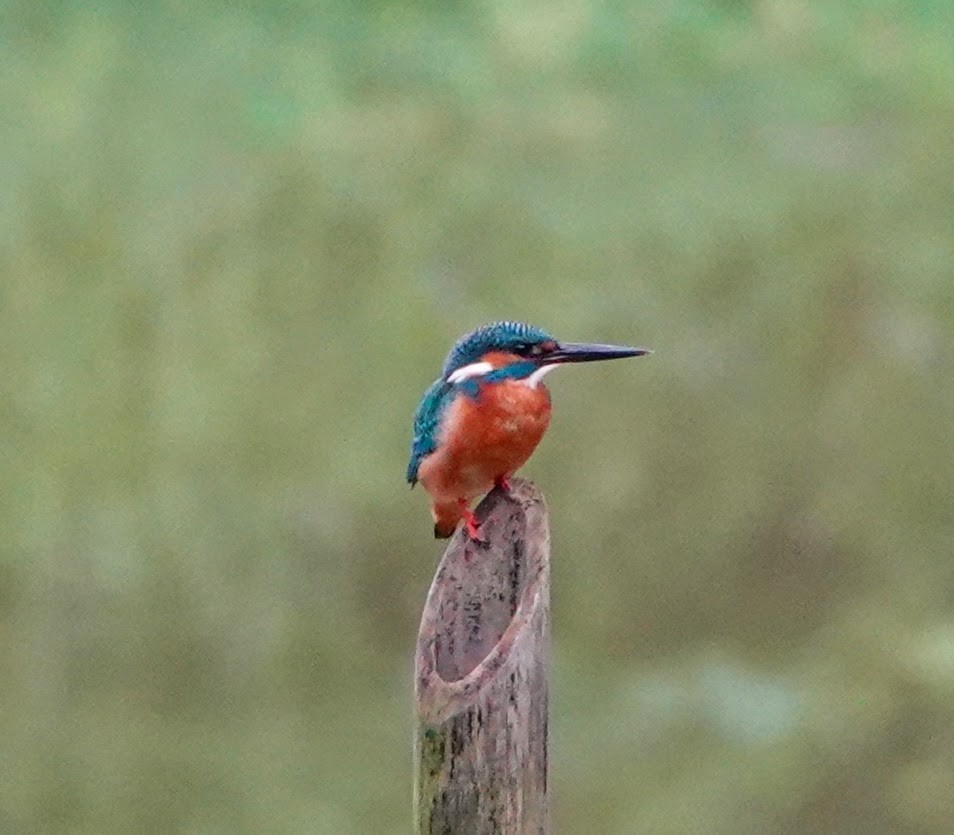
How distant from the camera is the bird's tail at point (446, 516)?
5.07 ft

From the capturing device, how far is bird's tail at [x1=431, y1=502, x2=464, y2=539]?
60.8 inches

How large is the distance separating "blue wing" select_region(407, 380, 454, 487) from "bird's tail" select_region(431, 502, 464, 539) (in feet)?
0.17

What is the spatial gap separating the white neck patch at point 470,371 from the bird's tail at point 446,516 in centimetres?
14

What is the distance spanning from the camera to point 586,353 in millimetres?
1402

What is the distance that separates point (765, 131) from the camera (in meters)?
2.78

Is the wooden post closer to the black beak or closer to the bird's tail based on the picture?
the black beak

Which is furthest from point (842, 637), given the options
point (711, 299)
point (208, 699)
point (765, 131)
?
point (208, 699)

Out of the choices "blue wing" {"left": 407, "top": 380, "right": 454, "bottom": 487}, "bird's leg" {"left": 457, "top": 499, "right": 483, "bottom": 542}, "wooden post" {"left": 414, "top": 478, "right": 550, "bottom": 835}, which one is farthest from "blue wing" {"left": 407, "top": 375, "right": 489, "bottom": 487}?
"wooden post" {"left": 414, "top": 478, "right": 550, "bottom": 835}

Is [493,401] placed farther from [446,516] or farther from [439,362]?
[439,362]

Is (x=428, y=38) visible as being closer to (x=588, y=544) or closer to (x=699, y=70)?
(x=699, y=70)

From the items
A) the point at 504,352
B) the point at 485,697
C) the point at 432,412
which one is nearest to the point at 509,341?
the point at 504,352

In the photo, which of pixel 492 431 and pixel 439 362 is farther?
pixel 439 362

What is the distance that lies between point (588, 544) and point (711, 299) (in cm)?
52

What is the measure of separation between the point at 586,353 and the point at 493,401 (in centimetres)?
11
